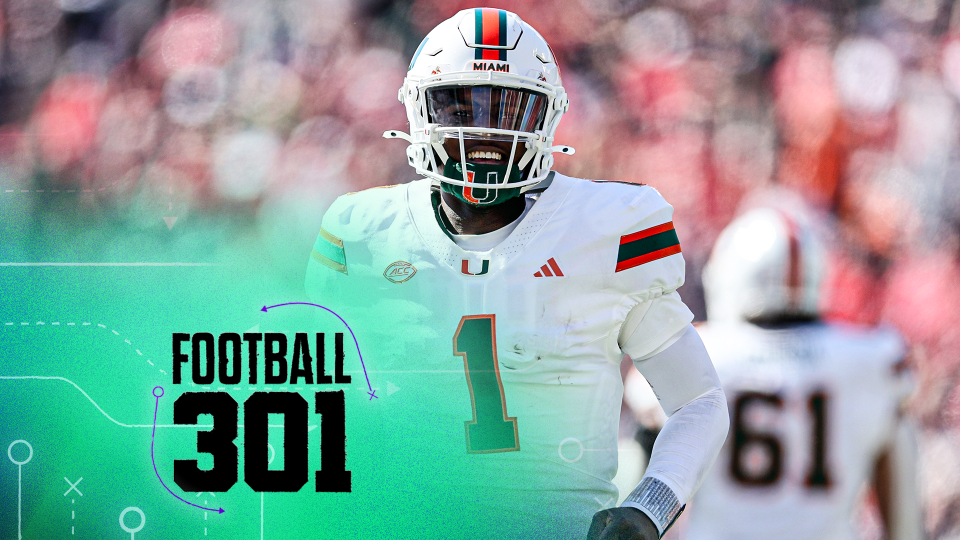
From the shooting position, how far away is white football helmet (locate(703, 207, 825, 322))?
161 centimetres

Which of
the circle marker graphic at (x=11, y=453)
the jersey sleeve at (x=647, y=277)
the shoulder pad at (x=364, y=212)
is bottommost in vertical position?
the circle marker graphic at (x=11, y=453)

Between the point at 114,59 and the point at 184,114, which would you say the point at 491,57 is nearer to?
the point at 184,114

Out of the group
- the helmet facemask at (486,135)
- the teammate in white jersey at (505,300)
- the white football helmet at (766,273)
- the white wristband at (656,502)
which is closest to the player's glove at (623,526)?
the white wristband at (656,502)

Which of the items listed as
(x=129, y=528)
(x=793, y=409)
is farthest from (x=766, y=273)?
(x=129, y=528)

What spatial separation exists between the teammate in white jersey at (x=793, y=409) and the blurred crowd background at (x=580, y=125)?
0.30 ft

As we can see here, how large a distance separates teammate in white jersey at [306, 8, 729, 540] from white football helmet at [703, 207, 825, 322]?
21.2 inches

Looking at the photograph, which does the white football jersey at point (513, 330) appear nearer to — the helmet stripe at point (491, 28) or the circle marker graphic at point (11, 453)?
the helmet stripe at point (491, 28)

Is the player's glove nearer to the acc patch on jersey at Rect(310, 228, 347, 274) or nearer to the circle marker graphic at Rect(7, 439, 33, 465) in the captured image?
the acc patch on jersey at Rect(310, 228, 347, 274)

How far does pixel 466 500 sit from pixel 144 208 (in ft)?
3.21

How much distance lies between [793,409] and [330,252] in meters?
1.05

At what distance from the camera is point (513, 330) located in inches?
44.7

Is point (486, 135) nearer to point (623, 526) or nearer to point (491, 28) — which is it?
point (491, 28)

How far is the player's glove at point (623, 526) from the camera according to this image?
3.07 feet

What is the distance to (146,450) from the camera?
1.44 metres
